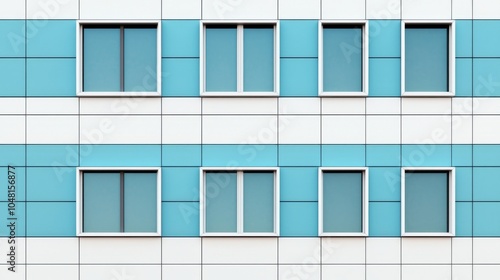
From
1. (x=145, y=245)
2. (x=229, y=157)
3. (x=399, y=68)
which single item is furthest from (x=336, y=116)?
(x=145, y=245)

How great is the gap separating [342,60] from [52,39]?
6.23m

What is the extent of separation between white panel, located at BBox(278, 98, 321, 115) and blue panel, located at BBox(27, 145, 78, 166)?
14.6 ft

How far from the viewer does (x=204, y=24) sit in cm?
1115

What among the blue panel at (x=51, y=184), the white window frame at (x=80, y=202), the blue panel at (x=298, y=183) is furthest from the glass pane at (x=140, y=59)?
the blue panel at (x=298, y=183)

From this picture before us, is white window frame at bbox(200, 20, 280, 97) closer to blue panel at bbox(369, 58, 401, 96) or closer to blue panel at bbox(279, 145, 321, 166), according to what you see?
blue panel at bbox(279, 145, 321, 166)

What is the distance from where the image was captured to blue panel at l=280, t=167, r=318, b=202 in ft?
36.2

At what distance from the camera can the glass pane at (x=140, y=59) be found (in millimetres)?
11211

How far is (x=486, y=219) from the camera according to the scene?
36.1ft

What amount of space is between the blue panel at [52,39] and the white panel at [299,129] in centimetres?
474

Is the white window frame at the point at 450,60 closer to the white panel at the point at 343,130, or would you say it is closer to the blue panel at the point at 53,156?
the white panel at the point at 343,130
